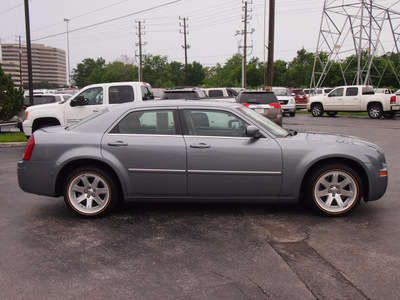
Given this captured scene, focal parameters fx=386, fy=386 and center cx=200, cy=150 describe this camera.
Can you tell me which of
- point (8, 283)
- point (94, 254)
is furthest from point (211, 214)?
point (8, 283)

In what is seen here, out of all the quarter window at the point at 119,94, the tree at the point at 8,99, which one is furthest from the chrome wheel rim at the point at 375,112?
the tree at the point at 8,99

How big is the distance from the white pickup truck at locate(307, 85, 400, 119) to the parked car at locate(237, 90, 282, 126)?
37.2ft

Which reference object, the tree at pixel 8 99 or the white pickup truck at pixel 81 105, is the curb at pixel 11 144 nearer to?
the white pickup truck at pixel 81 105

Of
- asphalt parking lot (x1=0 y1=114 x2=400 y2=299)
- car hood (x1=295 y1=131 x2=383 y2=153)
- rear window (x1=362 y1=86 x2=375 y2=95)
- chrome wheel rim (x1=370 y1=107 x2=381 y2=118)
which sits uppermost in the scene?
rear window (x1=362 y1=86 x2=375 y2=95)

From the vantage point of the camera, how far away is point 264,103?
46.4 ft

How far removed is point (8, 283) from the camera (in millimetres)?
3285

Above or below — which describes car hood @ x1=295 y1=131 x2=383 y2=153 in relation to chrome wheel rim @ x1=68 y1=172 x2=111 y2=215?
above

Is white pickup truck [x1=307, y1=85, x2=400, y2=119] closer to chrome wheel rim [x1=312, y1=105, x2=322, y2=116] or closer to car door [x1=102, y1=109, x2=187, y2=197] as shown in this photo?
chrome wheel rim [x1=312, y1=105, x2=322, y2=116]

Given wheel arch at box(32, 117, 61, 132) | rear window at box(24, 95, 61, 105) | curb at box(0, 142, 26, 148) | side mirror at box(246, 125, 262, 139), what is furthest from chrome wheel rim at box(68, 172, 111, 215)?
rear window at box(24, 95, 61, 105)

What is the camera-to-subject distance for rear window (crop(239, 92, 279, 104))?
46.5ft

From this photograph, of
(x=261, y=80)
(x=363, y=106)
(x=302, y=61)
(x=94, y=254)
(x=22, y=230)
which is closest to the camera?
(x=94, y=254)

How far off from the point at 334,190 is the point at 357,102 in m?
20.7

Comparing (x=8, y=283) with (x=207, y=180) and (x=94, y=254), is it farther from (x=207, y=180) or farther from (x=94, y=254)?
(x=207, y=180)

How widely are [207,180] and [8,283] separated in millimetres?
2467
